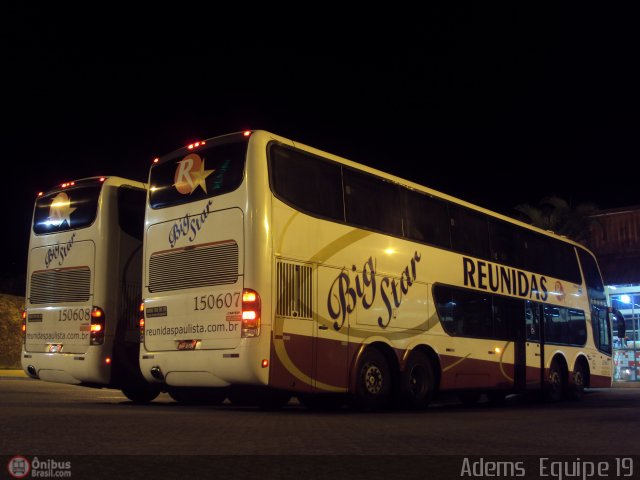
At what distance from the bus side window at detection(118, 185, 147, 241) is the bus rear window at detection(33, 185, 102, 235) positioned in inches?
17.5

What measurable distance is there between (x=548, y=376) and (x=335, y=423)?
965 centimetres

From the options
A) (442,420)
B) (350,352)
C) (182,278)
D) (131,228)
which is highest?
(131,228)

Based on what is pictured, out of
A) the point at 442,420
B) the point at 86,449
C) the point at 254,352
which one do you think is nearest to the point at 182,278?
the point at 254,352

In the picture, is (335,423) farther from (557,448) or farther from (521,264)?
(521,264)

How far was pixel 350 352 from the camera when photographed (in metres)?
12.1

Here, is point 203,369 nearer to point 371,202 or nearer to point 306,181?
point 306,181

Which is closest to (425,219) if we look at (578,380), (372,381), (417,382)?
(417,382)

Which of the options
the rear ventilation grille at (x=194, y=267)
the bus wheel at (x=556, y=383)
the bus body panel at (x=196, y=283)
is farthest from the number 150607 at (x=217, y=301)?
the bus wheel at (x=556, y=383)

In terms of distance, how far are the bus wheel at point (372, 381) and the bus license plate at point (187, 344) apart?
261 cm

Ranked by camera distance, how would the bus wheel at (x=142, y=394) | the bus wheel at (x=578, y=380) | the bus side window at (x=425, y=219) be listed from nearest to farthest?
the bus side window at (x=425, y=219) < the bus wheel at (x=142, y=394) < the bus wheel at (x=578, y=380)

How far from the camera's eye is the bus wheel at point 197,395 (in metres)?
12.1

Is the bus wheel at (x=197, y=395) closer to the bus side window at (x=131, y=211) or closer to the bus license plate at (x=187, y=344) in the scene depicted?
the bus license plate at (x=187, y=344)

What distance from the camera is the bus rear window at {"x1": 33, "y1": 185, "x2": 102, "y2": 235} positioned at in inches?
548

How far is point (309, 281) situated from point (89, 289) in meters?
4.41
